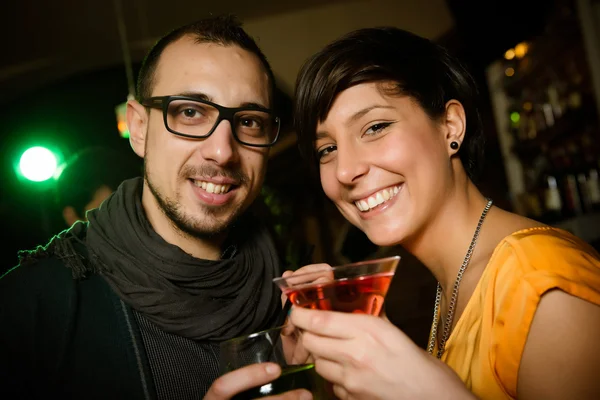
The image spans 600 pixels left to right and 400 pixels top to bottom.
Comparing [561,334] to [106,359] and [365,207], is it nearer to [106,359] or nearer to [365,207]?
[365,207]

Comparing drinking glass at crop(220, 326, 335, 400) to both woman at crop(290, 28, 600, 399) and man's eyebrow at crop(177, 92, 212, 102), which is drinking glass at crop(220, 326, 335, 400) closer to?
woman at crop(290, 28, 600, 399)

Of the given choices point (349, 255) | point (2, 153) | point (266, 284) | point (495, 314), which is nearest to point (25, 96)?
point (2, 153)

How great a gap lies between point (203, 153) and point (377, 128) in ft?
2.46

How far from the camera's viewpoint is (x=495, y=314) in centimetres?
131

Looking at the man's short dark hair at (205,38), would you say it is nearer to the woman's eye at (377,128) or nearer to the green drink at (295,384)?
the woman's eye at (377,128)

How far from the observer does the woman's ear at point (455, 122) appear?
182cm

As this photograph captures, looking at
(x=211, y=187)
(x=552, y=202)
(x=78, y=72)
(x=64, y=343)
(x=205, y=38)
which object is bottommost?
(x=552, y=202)

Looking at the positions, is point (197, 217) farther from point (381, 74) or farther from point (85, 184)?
point (85, 184)

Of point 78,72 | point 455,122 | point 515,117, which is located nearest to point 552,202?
point 515,117

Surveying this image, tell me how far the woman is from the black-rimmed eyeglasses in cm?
30

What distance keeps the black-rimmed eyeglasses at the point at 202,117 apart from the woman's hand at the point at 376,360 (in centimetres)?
111

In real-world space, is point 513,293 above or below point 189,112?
below

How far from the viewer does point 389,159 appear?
164 centimetres

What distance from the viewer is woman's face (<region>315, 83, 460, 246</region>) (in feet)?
5.45
